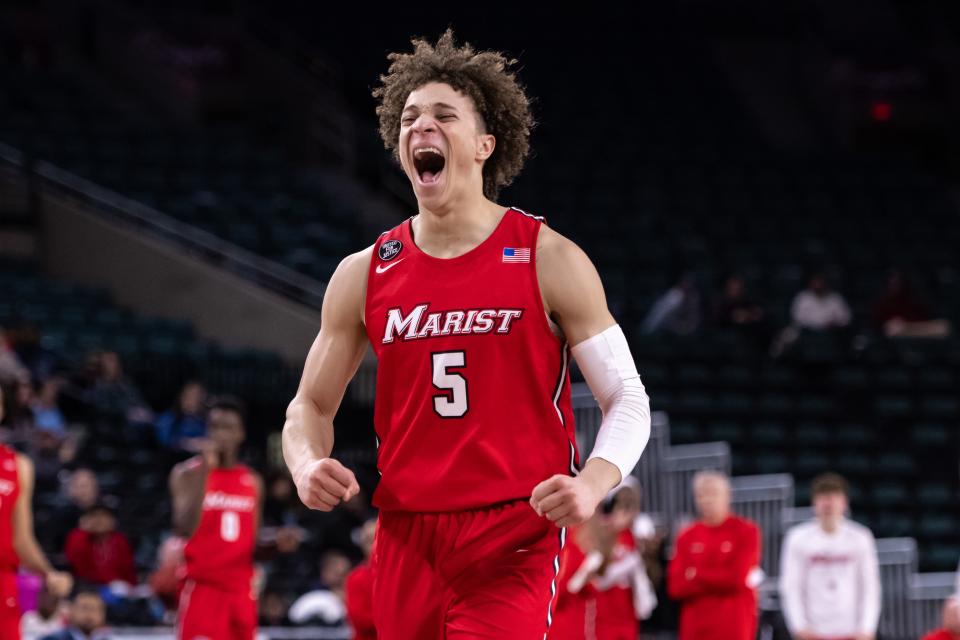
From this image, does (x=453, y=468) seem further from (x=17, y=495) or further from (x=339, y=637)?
(x=339, y=637)

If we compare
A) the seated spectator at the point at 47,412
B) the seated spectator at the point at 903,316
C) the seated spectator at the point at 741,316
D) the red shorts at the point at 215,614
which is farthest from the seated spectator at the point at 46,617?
the seated spectator at the point at 903,316

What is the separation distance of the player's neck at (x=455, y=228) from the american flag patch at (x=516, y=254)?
3.8 inches

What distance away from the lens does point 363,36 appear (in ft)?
77.5

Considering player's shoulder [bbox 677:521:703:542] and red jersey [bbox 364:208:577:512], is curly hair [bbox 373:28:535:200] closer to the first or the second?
red jersey [bbox 364:208:577:512]

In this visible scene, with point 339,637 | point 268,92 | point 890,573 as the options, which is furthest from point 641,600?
point 268,92

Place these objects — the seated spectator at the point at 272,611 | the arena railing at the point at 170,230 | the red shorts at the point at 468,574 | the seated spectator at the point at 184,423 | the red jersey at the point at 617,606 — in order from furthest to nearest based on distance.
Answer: the arena railing at the point at 170,230, the seated spectator at the point at 184,423, the seated spectator at the point at 272,611, the red jersey at the point at 617,606, the red shorts at the point at 468,574

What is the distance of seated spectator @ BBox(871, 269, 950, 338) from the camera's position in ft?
57.7

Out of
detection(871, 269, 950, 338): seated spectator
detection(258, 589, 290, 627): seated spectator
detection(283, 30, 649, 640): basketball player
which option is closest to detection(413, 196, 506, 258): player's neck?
detection(283, 30, 649, 640): basketball player

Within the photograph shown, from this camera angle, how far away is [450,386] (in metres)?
4.10

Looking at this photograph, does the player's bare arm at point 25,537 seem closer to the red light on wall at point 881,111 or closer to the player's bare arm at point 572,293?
the player's bare arm at point 572,293

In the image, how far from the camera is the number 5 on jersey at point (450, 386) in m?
4.10

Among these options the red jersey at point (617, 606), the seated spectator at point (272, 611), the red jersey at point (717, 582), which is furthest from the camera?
the seated spectator at point (272, 611)

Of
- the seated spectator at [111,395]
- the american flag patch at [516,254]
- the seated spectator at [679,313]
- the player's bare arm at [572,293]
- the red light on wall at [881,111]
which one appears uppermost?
the red light on wall at [881,111]

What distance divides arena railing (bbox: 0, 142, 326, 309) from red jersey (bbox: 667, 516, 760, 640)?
278 inches
